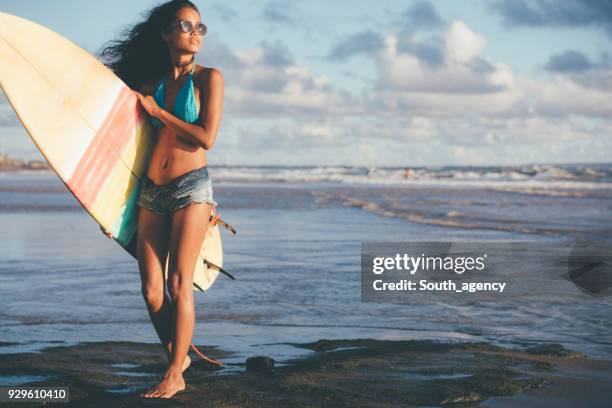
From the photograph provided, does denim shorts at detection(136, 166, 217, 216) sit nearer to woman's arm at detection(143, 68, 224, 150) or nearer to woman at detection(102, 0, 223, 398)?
woman at detection(102, 0, 223, 398)

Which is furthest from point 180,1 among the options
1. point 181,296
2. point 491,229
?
point 491,229

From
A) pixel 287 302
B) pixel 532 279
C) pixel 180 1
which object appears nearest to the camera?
pixel 180 1

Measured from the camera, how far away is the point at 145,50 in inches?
154

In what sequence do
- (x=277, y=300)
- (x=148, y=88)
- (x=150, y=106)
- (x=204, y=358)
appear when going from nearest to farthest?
(x=150, y=106) < (x=148, y=88) < (x=204, y=358) < (x=277, y=300)

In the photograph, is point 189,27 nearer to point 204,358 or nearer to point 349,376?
point 204,358

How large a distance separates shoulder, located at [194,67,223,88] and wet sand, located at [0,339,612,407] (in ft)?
4.69

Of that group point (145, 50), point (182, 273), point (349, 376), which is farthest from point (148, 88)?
point (349, 376)

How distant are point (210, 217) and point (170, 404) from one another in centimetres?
92

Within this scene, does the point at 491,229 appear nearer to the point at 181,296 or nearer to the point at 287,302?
the point at 287,302

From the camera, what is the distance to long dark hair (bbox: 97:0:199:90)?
376 cm

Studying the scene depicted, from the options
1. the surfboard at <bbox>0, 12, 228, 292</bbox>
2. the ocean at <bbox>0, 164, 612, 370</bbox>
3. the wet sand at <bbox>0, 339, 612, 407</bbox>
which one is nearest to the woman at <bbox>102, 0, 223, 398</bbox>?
the surfboard at <bbox>0, 12, 228, 292</bbox>

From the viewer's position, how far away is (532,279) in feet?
24.3

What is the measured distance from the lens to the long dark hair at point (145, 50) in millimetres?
3762

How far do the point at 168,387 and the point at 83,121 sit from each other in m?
1.44
